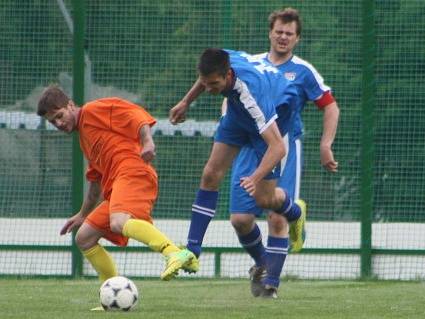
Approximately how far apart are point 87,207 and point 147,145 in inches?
32.1

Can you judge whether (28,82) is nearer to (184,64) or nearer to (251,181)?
(184,64)

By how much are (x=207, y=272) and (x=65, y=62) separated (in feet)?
8.46

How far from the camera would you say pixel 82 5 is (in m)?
12.9

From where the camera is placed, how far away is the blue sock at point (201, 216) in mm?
8484

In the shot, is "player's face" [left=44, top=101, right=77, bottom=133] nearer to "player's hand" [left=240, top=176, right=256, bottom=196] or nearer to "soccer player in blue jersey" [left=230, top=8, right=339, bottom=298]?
"player's hand" [left=240, top=176, right=256, bottom=196]

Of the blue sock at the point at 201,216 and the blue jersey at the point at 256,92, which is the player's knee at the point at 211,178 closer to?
the blue sock at the point at 201,216

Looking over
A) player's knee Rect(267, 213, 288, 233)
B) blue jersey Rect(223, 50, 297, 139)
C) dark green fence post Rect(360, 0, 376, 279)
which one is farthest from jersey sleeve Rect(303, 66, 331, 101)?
dark green fence post Rect(360, 0, 376, 279)

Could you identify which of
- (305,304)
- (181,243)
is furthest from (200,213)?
(181,243)

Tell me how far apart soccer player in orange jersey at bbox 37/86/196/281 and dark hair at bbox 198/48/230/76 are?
Answer: 60 cm

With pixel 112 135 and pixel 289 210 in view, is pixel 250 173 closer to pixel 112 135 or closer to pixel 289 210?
pixel 289 210

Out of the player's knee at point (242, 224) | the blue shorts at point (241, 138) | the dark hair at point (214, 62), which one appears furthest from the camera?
the player's knee at point (242, 224)

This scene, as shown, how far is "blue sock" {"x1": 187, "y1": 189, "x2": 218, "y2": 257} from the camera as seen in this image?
334 inches

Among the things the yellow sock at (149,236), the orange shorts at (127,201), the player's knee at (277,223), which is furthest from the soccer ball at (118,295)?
the player's knee at (277,223)

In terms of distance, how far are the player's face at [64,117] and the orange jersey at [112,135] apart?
0.09 m
